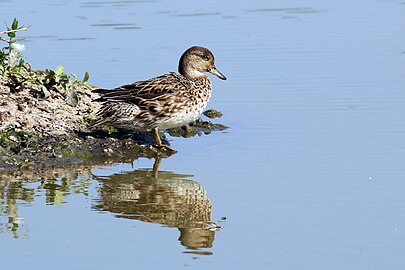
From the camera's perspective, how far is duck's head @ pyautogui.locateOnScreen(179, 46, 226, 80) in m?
12.6

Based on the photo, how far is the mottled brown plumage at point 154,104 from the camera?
11656mm

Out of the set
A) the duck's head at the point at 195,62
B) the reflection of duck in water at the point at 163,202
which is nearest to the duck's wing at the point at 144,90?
the duck's head at the point at 195,62

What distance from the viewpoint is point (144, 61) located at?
1485 centimetres

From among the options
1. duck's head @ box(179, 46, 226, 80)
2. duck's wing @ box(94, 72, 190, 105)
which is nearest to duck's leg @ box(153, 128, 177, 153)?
duck's wing @ box(94, 72, 190, 105)

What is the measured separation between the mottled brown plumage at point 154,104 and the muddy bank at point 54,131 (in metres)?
0.20

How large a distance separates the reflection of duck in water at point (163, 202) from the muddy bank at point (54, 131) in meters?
0.70

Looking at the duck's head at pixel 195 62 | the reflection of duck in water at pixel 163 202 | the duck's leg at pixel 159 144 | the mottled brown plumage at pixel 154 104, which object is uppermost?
the duck's head at pixel 195 62

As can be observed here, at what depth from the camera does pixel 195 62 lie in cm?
1267

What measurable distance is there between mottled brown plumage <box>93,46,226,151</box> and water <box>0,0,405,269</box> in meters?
0.35

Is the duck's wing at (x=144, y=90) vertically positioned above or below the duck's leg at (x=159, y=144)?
above

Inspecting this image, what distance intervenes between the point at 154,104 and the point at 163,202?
2293 millimetres

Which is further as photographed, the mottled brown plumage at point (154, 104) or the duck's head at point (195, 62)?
the duck's head at point (195, 62)

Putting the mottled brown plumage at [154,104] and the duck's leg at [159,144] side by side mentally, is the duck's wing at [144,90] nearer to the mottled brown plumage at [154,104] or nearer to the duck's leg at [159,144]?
the mottled brown plumage at [154,104]

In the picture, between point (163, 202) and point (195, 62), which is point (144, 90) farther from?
point (163, 202)
